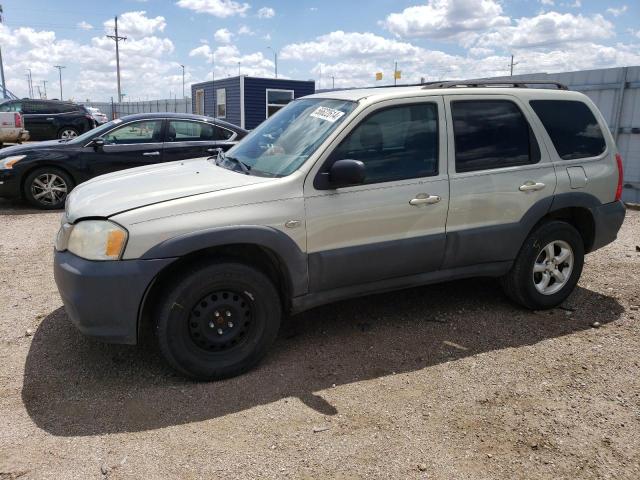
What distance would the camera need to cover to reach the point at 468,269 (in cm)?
429

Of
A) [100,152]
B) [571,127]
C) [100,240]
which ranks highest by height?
[571,127]

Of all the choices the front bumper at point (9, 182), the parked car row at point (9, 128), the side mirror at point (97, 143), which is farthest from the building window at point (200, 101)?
the front bumper at point (9, 182)

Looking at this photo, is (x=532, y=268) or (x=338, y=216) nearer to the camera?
(x=338, y=216)

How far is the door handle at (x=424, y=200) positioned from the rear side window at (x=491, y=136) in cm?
31

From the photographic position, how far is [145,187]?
3631 mm

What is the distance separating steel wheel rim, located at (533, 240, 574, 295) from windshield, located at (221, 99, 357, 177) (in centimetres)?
211

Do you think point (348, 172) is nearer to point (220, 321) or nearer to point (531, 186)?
point (220, 321)

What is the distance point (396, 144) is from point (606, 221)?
2161 millimetres

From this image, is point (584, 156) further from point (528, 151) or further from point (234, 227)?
point (234, 227)

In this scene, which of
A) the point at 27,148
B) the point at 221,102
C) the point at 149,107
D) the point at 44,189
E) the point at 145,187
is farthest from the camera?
the point at 149,107

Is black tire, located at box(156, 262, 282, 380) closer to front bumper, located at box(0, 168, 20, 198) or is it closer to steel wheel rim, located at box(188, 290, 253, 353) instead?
steel wheel rim, located at box(188, 290, 253, 353)

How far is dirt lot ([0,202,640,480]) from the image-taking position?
9.29 feet

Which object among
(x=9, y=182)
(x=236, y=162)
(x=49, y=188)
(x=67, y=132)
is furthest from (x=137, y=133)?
(x=67, y=132)

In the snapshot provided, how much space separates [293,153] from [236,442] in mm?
1896
